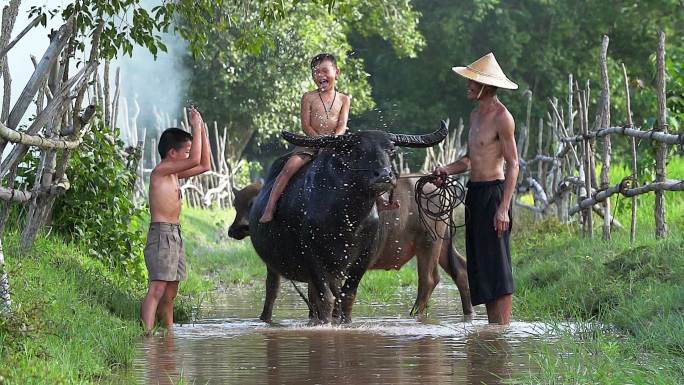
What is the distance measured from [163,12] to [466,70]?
230 cm

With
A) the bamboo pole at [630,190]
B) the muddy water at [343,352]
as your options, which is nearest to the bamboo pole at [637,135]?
the bamboo pole at [630,190]

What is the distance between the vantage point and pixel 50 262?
9.56m

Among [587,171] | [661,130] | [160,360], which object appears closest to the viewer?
[160,360]

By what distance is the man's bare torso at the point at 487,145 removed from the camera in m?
8.94

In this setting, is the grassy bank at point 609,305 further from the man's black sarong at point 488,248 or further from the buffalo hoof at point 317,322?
the buffalo hoof at point 317,322

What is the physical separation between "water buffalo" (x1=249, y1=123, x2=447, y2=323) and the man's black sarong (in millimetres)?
626

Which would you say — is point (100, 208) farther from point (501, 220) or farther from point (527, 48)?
point (527, 48)

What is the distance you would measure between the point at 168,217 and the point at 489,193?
2.32 metres

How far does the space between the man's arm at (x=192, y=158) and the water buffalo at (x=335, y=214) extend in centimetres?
64

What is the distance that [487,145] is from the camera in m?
8.97

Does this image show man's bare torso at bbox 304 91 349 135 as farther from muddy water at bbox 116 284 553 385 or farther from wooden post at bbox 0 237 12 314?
wooden post at bbox 0 237 12 314

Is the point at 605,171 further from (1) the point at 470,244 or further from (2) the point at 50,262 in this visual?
(2) the point at 50,262

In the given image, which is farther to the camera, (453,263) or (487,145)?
(453,263)

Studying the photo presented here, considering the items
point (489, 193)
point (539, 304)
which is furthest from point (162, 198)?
point (539, 304)
